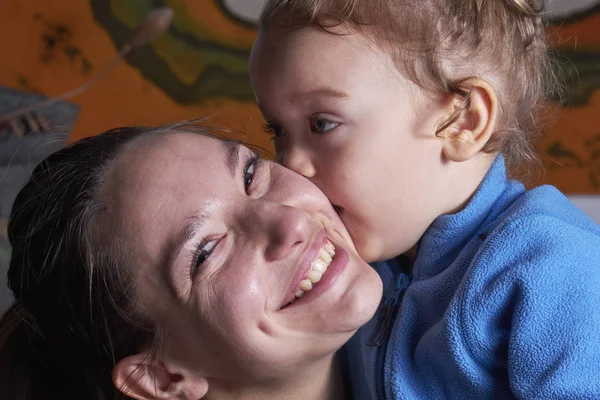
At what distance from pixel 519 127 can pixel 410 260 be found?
0.27 m

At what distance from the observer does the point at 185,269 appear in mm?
892

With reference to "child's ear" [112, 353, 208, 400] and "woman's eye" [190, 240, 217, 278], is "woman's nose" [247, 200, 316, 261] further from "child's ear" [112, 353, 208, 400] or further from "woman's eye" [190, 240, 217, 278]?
"child's ear" [112, 353, 208, 400]

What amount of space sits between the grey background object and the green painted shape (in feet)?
0.87

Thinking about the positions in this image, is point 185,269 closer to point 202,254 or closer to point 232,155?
point 202,254

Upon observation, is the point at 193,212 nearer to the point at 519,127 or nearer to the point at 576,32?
the point at 519,127

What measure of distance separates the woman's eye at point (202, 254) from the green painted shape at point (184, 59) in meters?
1.32

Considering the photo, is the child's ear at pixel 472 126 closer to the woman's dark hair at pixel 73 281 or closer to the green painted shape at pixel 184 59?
the woman's dark hair at pixel 73 281

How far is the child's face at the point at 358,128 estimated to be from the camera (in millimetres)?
941

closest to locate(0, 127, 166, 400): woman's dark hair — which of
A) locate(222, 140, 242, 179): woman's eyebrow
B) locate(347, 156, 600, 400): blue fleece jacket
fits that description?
locate(222, 140, 242, 179): woman's eyebrow

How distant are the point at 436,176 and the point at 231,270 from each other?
0.32 m

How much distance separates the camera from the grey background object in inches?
79.7

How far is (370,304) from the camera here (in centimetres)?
90

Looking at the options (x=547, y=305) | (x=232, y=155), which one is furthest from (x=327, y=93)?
(x=547, y=305)

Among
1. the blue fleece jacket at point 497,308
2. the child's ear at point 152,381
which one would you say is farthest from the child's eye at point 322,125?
the child's ear at point 152,381
